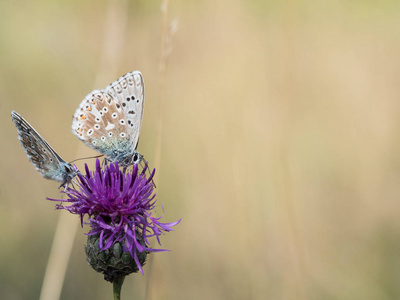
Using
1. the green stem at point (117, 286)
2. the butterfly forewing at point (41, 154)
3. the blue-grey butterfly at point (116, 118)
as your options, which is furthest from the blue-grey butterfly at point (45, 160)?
the green stem at point (117, 286)

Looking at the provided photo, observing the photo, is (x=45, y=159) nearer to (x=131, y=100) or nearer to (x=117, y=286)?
(x=131, y=100)

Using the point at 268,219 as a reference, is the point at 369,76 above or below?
above

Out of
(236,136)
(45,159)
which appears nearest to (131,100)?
(45,159)

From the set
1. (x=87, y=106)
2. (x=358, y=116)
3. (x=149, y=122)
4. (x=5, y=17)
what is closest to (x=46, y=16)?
(x=5, y=17)

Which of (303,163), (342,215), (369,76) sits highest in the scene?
(369,76)

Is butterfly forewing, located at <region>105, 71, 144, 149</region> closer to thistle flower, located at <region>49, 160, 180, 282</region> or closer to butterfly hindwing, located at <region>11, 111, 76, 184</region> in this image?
thistle flower, located at <region>49, 160, 180, 282</region>

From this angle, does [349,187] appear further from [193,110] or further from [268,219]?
[193,110]

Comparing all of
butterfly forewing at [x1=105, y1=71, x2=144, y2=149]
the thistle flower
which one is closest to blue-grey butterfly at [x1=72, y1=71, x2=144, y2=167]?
butterfly forewing at [x1=105, y1=71, x2=144, y2=149]

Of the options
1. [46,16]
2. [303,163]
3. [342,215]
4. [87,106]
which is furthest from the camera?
[46,16]
